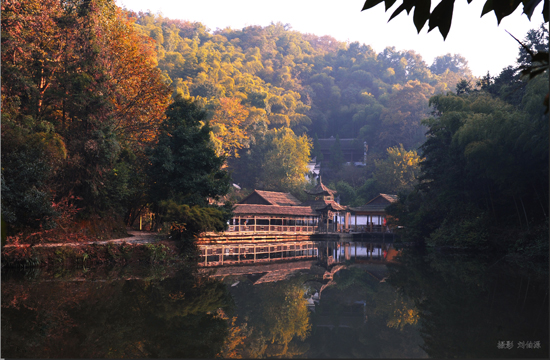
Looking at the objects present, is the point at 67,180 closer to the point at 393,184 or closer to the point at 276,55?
the point at 393,184

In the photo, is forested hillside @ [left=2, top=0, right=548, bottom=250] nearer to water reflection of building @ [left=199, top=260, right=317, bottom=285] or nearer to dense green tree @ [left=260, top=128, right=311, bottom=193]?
water reflection of building @ [left=199, top=260, right=317, bottom=285]

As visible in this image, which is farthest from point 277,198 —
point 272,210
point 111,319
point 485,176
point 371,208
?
point 111,319

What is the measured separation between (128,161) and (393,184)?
27287 millimetres

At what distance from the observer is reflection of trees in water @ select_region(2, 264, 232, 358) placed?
15.2ft

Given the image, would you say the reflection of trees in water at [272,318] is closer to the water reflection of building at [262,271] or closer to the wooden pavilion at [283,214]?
the water reflection of building at [262,271]

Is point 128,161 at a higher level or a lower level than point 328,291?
higher

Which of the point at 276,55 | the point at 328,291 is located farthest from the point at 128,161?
the point at 276,55

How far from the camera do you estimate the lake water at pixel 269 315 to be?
4.74 metres

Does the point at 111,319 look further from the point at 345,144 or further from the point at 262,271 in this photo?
the point at 345,144

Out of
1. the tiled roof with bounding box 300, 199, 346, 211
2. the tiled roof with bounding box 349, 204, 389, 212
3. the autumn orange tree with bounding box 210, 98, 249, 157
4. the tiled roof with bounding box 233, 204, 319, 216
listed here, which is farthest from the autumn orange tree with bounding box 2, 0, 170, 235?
the autumn orange tree with bounding box 210, 98, 249, 157

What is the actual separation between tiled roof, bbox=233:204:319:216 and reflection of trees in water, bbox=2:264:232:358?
16.2 meters

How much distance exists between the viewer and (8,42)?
12.6 metres

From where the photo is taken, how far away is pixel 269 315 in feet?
21.3

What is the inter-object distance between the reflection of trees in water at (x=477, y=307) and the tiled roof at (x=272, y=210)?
542 inches
